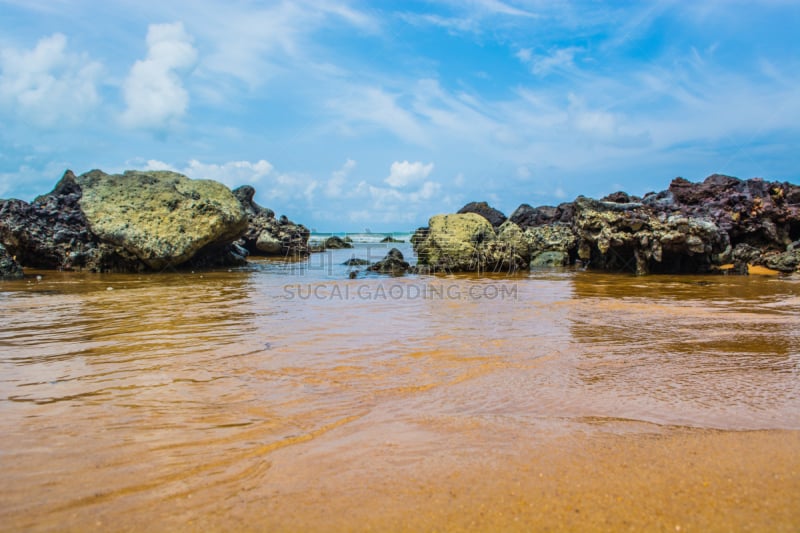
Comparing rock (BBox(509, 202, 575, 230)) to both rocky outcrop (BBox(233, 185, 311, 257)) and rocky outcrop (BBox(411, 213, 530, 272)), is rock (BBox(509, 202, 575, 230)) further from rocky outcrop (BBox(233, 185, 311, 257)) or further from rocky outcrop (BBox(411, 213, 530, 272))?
rocky outcrop (BBox(233, 185, 311, 257))

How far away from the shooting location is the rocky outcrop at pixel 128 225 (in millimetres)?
13461

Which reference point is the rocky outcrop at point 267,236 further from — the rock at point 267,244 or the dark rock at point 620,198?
the dark rock at point 620,198

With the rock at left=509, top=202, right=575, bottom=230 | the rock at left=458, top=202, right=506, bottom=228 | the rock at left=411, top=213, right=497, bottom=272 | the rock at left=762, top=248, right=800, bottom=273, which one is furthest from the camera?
the rock at left=458, top=202, right=506, bottom=228

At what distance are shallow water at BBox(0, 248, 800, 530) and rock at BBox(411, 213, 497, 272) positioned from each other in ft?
29.4

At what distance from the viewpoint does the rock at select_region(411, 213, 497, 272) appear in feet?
50.0

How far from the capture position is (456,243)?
15.5 meters

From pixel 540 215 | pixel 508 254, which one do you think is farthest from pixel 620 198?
pixel 540 215

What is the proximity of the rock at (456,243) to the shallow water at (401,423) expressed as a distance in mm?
8954

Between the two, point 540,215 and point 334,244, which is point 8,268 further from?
point 540,215

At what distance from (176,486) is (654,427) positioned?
241cm

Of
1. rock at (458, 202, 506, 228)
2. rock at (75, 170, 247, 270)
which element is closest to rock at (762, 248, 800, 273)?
rock at (75, 170, 247, 270)

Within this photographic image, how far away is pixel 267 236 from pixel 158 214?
11.4 m

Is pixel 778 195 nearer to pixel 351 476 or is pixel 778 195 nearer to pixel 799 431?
pixel 799 431

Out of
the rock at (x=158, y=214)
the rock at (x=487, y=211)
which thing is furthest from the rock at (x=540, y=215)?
the rock at (x=158, y=214)
